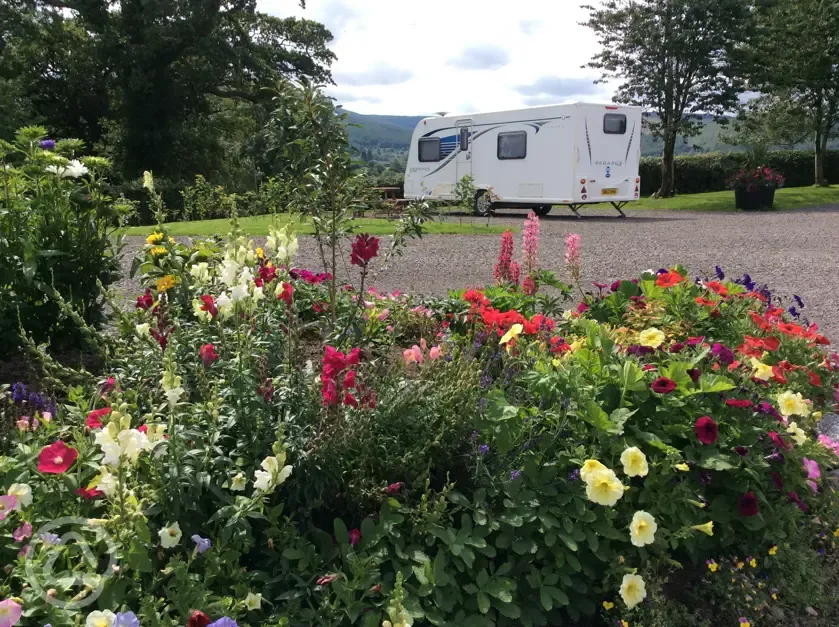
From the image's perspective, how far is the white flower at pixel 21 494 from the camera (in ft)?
5.63

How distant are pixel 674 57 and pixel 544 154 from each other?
10.1 m

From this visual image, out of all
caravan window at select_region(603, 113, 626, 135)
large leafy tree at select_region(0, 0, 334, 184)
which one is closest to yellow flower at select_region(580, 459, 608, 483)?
caravan window at select_region(603, 113, 626, 135)

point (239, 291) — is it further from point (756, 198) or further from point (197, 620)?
point (756, 198)

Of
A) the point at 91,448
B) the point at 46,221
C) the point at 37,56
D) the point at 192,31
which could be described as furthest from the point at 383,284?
the point at 37,56

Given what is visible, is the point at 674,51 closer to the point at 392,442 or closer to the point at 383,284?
the point at 383,284

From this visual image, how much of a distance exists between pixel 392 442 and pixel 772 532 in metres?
1.32

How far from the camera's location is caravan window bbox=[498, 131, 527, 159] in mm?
17141

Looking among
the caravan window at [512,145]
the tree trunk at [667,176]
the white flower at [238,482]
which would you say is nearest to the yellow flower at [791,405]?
the white flower at [238,482]

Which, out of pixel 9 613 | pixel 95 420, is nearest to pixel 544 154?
pixel 95 420

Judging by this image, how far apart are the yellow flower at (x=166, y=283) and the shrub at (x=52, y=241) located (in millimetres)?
416

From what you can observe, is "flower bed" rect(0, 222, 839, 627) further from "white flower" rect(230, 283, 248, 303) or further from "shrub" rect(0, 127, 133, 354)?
"shrub" rect(0, 127, 133, 354)

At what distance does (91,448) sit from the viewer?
Result: 75.3 inches

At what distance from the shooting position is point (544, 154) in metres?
16.8

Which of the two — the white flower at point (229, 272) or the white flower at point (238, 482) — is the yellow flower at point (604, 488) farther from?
the white flower at point (229, 272)
